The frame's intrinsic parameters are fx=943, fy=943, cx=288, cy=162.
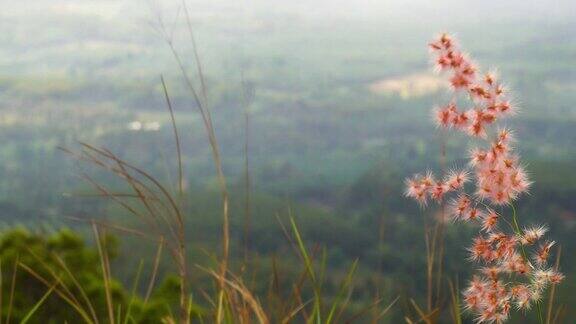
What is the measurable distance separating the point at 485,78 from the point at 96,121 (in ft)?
635

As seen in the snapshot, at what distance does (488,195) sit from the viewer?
101 inches

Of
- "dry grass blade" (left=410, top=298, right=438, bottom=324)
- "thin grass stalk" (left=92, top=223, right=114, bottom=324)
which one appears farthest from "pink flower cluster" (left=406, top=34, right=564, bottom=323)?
"thin grass stalk" (left=92, top=223, right=114, bottom=324)

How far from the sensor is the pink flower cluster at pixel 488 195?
255 centimetres

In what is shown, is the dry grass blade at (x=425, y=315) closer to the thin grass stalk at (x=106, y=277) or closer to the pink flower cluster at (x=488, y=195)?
the pink flower cluster at (x=488, y=195)

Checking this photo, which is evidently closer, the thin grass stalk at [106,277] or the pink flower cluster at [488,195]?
the pink flower cluster at [488,195]

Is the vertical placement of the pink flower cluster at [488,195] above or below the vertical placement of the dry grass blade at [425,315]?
above

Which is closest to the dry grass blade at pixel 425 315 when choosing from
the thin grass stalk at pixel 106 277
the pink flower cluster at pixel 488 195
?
the pink flower cluster at pixel 488 195

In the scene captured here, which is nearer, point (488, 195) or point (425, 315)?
point (488, 195)

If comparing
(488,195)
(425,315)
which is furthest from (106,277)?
(488,195)

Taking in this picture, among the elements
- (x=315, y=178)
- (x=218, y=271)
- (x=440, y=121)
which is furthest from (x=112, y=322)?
(x=315, y=178)

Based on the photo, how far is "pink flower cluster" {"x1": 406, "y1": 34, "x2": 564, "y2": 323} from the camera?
2.55 metres

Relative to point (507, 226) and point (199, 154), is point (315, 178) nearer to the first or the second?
point (199, 154)

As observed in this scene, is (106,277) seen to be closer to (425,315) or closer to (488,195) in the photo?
(425,315)

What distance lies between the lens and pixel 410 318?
3.04 meters
